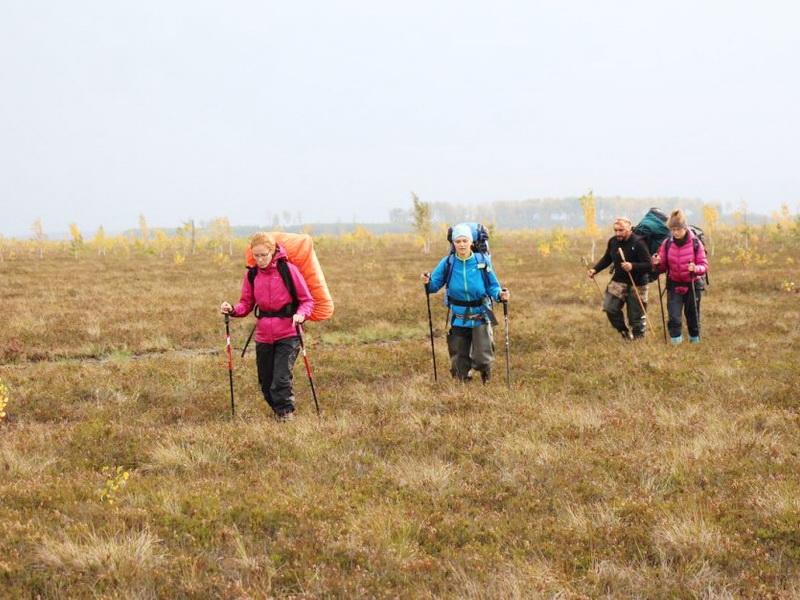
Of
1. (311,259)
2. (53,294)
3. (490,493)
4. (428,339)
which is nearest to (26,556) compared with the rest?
(490,493)

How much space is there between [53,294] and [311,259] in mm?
18589

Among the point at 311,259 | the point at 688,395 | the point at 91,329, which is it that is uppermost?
the point at 311,259

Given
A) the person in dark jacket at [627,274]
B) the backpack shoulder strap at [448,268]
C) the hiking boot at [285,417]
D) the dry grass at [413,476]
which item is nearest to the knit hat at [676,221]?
the person in dark jacket at [627,274]

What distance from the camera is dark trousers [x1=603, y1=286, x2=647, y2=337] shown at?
1195 centimetres

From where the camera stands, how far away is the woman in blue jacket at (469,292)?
8.70 m

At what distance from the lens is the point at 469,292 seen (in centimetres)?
881

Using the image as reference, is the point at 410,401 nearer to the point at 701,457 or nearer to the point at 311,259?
the point at 311,259

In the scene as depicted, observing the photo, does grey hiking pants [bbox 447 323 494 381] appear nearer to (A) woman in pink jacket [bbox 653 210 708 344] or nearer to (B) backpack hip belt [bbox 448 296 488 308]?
(B) backpack hip belt [bbox 448 296 488 308]

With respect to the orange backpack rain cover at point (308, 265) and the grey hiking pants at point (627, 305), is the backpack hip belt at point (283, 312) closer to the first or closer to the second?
the orange backpack rain cover at point (308, 265)

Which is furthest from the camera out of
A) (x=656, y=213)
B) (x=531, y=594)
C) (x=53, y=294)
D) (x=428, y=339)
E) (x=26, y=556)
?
(x=53, y=294)

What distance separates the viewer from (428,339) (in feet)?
47.0

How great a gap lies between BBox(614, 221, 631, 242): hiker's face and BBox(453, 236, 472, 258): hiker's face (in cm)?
425

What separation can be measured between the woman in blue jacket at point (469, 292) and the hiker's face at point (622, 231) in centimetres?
394

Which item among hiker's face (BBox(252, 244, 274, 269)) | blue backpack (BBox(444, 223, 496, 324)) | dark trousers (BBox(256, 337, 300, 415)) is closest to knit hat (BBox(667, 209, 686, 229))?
blue backpack (BBox(444, 223, 496, 324))
